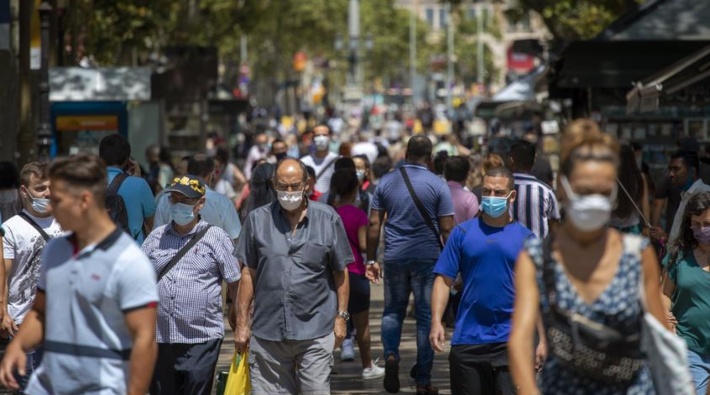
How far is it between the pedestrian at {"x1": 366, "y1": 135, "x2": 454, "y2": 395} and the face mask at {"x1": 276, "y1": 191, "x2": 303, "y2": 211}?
105 inches

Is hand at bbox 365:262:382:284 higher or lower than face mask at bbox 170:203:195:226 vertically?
lower

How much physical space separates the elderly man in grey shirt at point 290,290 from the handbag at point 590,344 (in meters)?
2.95

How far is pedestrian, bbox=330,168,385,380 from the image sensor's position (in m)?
11.3

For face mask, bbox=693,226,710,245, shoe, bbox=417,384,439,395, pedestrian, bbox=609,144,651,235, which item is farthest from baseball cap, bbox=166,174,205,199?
pedestrian, bbox=609,144,651,235

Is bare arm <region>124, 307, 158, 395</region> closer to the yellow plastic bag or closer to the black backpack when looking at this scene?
the yellow plastic bag

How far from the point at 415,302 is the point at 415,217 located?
592 mm

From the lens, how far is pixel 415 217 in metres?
10.6

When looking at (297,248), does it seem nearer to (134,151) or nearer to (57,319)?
(57,319)

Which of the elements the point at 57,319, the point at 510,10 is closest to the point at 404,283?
the point at 57,319

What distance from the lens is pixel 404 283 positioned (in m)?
10.7

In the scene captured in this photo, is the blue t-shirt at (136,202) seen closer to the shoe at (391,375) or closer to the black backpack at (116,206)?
the black backpack at (116,206)

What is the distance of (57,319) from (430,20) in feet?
517

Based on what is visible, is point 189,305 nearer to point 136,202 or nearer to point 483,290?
point 483,290

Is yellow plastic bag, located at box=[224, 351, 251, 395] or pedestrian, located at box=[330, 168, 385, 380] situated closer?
yellow plastic bag, located at box=[224, 351, 251, 395]
